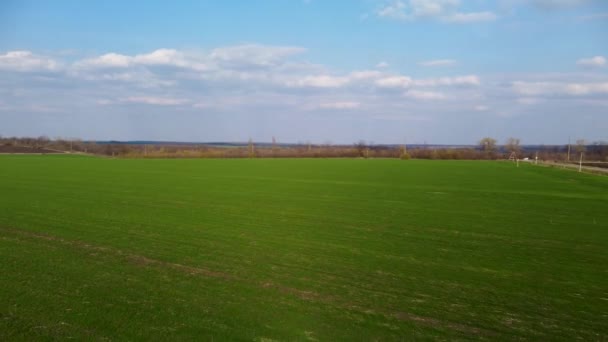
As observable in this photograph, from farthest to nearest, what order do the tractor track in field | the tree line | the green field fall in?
1. the tree line
2. the tractor track in field
3. the green field

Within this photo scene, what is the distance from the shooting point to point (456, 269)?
8898mm

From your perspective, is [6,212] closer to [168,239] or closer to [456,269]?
[168,239]

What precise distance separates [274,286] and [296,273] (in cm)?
84

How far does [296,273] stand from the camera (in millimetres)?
8219

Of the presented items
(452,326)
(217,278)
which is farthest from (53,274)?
(452,326)

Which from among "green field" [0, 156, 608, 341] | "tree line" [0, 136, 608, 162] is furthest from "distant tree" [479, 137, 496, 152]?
"green field" [0, 156, 608, 341]

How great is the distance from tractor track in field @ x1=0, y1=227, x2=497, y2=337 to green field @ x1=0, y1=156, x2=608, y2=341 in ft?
0.10

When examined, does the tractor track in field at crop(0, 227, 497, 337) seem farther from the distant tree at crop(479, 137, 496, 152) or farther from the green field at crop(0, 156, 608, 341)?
the distant tree at crop(479, 137, 496, 152)

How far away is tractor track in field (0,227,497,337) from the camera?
5.94 metres

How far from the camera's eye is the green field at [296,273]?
230 inches

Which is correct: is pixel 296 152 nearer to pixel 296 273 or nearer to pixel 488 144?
pixel 488 144

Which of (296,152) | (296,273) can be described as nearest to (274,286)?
(296,273)

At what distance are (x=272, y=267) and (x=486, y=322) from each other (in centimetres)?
383

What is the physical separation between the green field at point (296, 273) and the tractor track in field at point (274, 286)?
0.10 ft
